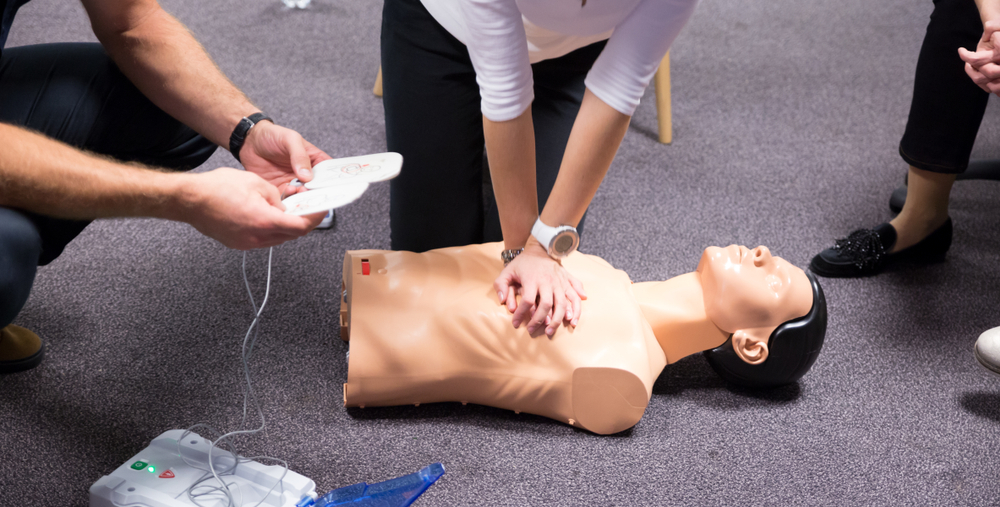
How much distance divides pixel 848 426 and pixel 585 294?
20.4 inches

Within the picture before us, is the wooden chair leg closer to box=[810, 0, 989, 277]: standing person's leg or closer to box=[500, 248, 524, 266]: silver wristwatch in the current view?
box=[810, 0, 989, 277]: standing person's leg

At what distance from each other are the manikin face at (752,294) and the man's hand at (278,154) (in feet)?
2.12

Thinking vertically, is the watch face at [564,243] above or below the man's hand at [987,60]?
below

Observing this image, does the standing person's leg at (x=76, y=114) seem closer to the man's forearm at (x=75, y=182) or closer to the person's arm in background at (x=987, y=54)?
the man's forearm at (x=75, y=182)

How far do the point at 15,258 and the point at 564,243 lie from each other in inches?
29.6

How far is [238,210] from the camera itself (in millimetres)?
840

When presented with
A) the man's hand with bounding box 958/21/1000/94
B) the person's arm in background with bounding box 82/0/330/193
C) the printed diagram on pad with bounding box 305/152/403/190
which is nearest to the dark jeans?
the man's hand with bounding box 958/21/1000/94

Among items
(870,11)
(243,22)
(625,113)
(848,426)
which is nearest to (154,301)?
(625,113)

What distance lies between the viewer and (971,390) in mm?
1308

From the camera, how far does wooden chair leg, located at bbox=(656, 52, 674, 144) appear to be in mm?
1938

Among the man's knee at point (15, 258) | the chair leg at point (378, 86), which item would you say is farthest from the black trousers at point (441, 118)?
the chair leg at point (378, 86)

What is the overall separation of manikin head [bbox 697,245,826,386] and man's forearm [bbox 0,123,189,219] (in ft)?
2.62

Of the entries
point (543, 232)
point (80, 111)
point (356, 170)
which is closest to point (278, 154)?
point (356, 170)

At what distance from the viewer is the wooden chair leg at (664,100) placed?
6.36 feet
